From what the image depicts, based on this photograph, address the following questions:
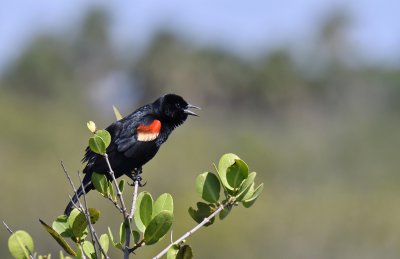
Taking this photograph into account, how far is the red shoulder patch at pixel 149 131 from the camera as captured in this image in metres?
4.69

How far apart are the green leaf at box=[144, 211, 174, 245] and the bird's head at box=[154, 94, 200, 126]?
82.0 inches

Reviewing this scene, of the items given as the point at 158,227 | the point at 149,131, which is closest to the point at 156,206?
the point at 158,227

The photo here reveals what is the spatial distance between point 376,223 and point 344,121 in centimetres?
1353

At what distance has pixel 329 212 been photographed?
2423cm

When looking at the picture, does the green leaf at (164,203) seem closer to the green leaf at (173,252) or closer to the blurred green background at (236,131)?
the green leaf at (173,252)

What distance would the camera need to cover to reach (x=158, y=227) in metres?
2.95

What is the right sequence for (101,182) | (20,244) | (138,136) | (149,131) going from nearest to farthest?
(20,244)
(101,182)
(138,136)
(149,131)

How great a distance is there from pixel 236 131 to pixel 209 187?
27.7 meters

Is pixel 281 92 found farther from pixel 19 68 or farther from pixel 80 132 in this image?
pixel 80 132

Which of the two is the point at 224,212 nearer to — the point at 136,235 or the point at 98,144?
the point at 136,235

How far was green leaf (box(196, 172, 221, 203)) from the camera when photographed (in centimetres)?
309

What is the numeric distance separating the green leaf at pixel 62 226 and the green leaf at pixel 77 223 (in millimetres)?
21

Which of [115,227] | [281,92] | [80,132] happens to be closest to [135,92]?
[281,92]

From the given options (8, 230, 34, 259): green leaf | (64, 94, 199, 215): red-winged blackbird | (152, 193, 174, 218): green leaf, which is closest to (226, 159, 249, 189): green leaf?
(152, 193, 174, 218): green leaf
